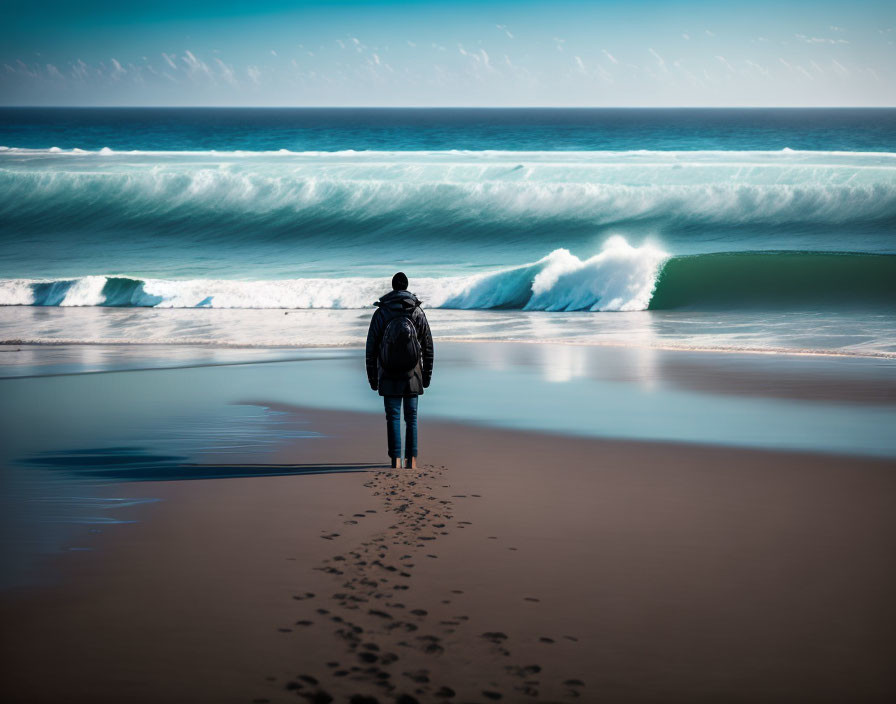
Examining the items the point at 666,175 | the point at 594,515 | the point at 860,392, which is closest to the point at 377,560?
the point at 594,515

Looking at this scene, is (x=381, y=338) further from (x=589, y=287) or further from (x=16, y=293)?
(x=16, y=293)

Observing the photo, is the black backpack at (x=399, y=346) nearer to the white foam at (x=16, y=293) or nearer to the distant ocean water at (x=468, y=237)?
the distant ocean water at (x=468, y=237)

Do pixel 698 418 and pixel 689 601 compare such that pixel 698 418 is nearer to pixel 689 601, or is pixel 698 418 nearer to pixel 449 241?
pixel 689 601

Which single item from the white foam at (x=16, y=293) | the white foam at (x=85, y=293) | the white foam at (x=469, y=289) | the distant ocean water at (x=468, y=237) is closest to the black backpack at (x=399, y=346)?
the distant ocean water at (x=468, y=237)

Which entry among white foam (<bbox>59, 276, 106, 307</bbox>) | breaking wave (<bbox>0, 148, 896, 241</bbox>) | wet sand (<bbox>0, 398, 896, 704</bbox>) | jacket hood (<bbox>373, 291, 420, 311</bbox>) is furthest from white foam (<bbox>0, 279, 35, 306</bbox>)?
jacket hood (<bbox>373, 291, 420, 311</bbox>)

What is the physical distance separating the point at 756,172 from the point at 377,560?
29.3 metres

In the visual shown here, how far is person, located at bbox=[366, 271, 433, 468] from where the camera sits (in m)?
7.02

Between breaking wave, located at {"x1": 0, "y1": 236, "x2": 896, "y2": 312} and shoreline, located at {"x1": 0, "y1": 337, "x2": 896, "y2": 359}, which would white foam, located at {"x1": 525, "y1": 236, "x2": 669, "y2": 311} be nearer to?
breaking wave, located at {"x1": 0, "y1": 236, "x2": 896, "y2": 312}

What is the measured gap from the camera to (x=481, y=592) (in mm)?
4766

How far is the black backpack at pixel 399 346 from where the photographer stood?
Result: 7.00 m

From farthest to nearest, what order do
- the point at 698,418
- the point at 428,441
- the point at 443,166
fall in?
the point at 443,166, the point at 698,418, the point at 428,441

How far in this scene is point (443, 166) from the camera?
34.8 metres

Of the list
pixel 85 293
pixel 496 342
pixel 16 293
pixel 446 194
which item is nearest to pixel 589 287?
pixel 496 342

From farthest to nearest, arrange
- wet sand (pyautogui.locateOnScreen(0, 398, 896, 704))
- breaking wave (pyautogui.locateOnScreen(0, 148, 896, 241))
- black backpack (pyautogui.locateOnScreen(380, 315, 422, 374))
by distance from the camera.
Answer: breaking wave (pyautogui.locateOnScreen(0, 148, 896, 241)) → black backpack (pyautogui.locateOnScreen(380, 315, 422, 374)) → wet sand (pyautogui.locateOnScreen(0, 398, 896, 704))
